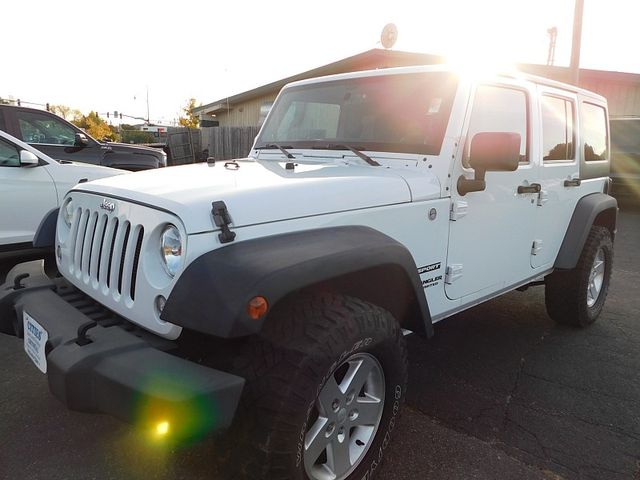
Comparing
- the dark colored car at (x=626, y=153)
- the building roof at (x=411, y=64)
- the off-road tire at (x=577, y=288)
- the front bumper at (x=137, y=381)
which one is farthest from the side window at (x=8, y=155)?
the dark colored car at (x=626, y=153)

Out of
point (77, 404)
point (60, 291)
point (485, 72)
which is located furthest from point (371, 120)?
point (77, 404)

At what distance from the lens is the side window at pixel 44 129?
→ 23.3ft

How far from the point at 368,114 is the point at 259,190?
131 centimetres

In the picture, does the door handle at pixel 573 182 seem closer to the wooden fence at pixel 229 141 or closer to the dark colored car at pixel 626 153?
the dark colored car at pixel 626 153

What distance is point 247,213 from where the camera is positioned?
6.35ft

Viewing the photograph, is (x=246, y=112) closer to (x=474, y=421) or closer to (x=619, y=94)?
(x=619, y=94)

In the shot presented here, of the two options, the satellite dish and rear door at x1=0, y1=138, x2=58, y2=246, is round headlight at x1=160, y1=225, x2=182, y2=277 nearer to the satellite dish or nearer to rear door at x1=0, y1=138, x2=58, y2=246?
rear door at x1=0, y1=138, x2=58, y2=246

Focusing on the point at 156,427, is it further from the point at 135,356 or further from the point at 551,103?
the point at 551,103

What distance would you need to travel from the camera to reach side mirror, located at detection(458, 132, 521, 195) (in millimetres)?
2414

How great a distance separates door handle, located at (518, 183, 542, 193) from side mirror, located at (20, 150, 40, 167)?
4.59 metres

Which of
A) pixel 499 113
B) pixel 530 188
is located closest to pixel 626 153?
pixel 530 188

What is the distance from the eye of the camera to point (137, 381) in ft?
5.27

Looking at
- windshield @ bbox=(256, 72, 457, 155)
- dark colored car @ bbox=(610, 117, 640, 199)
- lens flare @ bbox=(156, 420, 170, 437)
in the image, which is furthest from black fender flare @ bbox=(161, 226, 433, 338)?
dark colored car @ bbox=(610, 117, 640, 199)

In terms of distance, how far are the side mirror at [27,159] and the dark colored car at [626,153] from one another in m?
10.7
